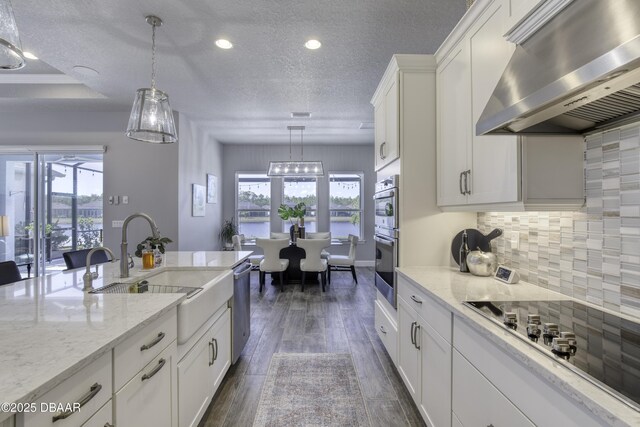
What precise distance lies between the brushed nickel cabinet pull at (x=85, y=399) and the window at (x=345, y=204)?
6.34m

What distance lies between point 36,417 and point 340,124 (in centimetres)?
518

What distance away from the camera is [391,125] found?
2.40 metres

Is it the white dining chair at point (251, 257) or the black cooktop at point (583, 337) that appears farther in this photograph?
→ the white dining chair at point (251, 257)

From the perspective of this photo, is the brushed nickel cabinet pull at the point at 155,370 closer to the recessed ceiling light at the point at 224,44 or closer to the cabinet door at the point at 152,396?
the cabinet door at the point at 152,396

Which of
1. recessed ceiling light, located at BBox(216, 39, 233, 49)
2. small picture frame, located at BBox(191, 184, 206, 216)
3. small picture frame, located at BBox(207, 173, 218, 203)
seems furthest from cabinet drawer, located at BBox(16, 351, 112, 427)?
Result: small picture frame, located at BBox(207, 173, 218, 203)

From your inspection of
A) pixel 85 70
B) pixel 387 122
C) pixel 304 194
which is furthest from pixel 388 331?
pixel 304 194

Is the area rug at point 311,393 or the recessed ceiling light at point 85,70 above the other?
the recessed ceiling light at point 85,70

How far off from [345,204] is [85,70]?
517 centimetres

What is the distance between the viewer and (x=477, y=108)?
5.39 feet

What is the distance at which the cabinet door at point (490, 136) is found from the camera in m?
1.39

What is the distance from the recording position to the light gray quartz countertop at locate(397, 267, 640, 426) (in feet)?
2.14

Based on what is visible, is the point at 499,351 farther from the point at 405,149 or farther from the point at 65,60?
the point at 65,60

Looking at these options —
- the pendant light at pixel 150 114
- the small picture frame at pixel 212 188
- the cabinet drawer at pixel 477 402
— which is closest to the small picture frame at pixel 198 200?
the small picture frame at pixel 212 188

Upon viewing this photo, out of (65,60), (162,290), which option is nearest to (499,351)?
(162,290)
